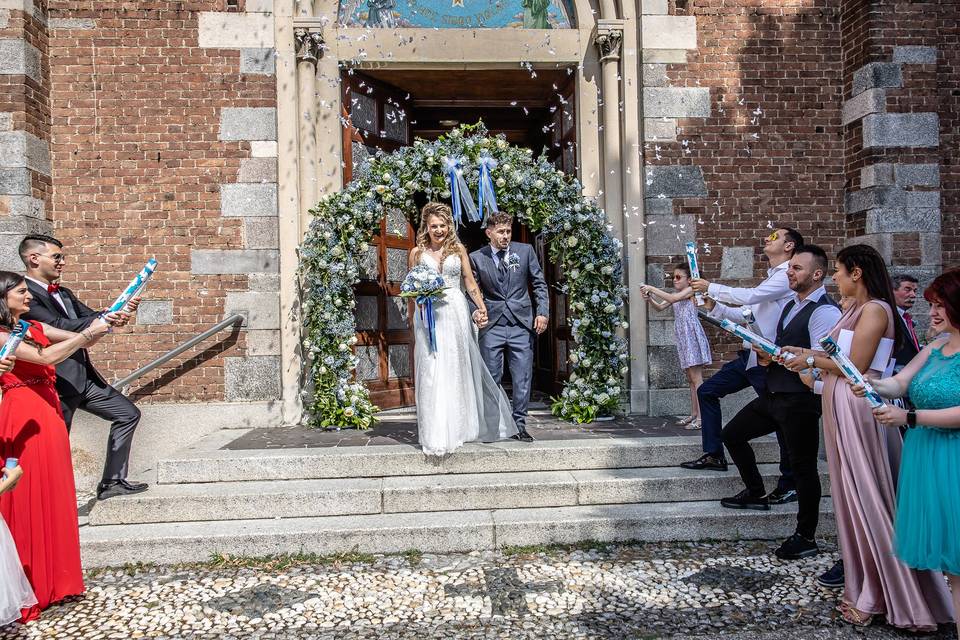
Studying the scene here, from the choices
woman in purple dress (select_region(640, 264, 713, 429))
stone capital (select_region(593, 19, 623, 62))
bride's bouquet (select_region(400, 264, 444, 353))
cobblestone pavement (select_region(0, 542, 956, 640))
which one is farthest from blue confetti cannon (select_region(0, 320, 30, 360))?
stone capital (select_region(593, 19, 623, 62))

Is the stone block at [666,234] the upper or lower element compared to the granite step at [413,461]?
upper

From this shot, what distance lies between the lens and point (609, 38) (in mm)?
7445

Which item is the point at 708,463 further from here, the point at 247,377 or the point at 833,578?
the point at 247,377

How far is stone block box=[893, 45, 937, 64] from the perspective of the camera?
725cm

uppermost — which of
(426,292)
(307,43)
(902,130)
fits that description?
(307,43)

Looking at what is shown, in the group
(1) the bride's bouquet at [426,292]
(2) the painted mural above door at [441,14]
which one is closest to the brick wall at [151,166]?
(2) the painted mural above door at [441,14]

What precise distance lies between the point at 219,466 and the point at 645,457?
11.5 ft

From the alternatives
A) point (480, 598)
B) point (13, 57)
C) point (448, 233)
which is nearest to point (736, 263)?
point (448, 233)

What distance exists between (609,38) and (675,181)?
1.77 metres

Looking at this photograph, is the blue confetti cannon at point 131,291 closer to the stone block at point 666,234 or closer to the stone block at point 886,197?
the stone block at point 666,234

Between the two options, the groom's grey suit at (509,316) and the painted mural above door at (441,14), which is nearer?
the groom's grey suit at (509,316)

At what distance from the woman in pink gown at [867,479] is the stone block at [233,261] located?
542 centimetres

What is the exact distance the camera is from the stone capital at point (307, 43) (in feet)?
23.5

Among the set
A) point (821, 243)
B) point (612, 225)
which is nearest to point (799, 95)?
point (821, 243)
